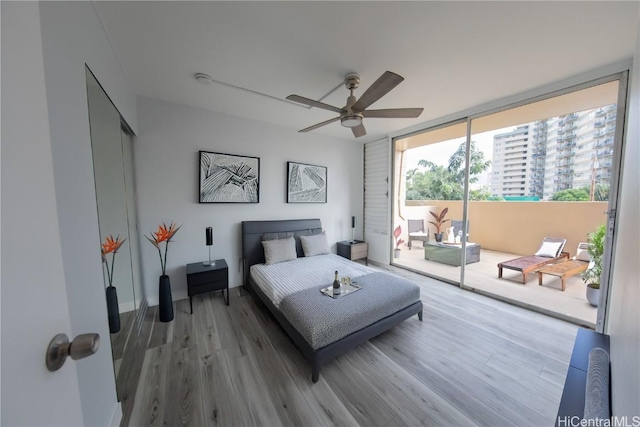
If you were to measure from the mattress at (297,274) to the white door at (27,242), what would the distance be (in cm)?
180

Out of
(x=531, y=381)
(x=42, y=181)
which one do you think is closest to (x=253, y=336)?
(x=42, y=181)

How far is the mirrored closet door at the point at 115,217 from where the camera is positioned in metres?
1.41

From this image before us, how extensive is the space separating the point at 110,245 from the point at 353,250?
347 centimetres

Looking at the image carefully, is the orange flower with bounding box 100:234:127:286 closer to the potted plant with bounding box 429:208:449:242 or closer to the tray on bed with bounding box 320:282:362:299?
the tray on bed with bounding box 320:282:362:299

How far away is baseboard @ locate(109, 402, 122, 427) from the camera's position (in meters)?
1.29

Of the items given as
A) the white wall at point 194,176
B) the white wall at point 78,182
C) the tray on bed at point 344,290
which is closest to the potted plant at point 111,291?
the white wall at point 78,182

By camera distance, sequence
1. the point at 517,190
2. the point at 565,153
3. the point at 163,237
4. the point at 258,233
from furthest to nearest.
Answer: the point at 517,190
the point at 565,153
the point at 258,233
the point at 163,237

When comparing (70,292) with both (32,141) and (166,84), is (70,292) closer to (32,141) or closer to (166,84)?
(32,141)

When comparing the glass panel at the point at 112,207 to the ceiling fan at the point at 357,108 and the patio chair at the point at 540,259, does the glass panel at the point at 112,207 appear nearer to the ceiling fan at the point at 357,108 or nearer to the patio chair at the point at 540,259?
the ceiling fan at the point at 357,108

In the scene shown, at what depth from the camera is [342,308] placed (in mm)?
1905

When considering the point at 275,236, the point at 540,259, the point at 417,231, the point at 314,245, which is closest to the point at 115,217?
the point at 275,236

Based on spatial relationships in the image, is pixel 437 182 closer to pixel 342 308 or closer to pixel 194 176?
pixel 342 308

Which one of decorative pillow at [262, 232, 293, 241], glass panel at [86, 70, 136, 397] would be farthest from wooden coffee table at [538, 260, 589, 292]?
glass panel at [86, 70, 136, 397]

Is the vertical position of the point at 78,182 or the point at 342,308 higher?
the point at 78,182
